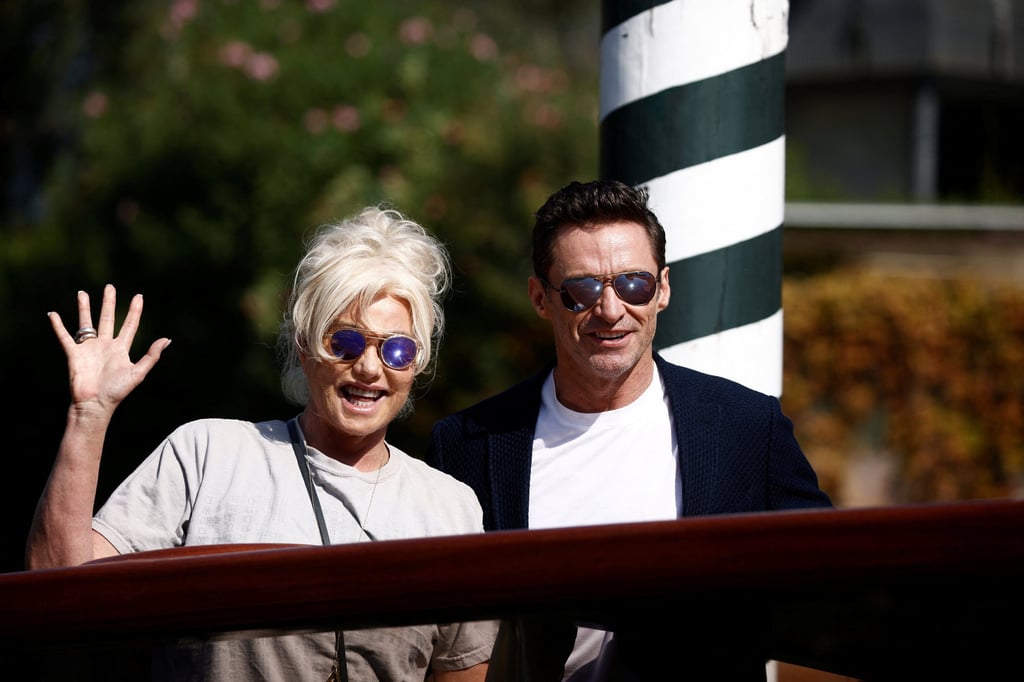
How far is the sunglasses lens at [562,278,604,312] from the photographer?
2324 millimetres

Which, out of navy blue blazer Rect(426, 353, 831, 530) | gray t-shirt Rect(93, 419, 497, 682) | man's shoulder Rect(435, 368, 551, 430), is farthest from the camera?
man's shoulder Rect(435, 368, 551, 430)

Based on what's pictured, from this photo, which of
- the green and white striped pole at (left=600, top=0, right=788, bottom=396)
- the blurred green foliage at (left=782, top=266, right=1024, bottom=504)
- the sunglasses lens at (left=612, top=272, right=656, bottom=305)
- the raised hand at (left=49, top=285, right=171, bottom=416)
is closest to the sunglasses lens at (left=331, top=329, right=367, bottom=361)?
the raised hand at (left=49, top=285, right=171, bottom=416)

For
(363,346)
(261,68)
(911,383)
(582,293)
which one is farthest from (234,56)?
(363,346)

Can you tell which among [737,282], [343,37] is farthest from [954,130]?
[737,282]

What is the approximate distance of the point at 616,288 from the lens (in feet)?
7.60

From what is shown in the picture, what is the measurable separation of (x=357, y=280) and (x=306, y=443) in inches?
12.1

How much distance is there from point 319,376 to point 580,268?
0.56m

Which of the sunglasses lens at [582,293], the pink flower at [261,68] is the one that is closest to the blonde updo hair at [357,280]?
the sunglasses lens at [582,293]

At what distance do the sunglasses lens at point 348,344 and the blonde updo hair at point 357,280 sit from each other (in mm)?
17

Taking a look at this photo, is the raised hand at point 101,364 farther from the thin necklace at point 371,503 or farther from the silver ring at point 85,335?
the thin necklace at point 371,503

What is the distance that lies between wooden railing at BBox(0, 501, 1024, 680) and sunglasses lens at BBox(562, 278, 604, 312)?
40.6 inches

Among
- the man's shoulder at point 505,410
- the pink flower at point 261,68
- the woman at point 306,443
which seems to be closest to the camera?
the woman at point 306,443

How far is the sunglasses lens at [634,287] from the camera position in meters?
2.31

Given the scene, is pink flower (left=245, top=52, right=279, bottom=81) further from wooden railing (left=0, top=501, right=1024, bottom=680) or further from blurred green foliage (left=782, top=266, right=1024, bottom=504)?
wooden railing (left=0, top=501, right=1024, bottom=680)
